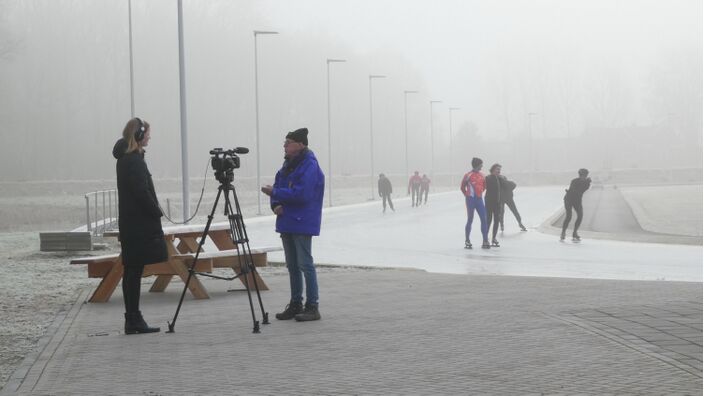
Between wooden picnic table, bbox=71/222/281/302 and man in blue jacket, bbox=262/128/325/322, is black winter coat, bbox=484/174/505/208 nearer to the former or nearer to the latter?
wooden picnic table, bbox=71/222/281/302

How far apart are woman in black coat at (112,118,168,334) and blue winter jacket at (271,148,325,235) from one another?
3.50ft

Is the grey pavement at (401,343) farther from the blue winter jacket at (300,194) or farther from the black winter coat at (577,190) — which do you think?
the black winter coat at (577,190)

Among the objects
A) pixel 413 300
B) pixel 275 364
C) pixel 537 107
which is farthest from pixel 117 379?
pixel 537 107

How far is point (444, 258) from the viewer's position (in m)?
20.6

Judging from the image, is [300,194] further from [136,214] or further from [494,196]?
[494,196]

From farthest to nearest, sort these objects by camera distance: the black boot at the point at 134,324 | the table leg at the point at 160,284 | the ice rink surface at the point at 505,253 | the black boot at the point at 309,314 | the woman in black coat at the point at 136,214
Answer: the ice rink surface at the point at 505,253
the table leg at the point at 160,284
the black boot at the point at 309,314
the black boot at the point at 134,324
the woman in black coat at the point at 136,214

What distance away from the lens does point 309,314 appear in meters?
10.4

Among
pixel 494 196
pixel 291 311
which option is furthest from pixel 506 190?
pixel 291 311

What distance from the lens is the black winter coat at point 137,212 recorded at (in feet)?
32.2

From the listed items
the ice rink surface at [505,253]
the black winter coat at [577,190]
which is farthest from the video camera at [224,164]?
the black winter coat at [577,190]

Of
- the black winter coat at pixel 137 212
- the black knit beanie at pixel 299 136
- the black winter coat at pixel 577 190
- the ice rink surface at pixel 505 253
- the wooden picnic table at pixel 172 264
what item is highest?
the black knit beanie at pixel 299 136

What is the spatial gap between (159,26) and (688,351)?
99.8 m

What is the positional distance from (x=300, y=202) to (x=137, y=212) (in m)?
1.41

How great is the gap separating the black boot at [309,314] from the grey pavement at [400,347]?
5.7 inches
